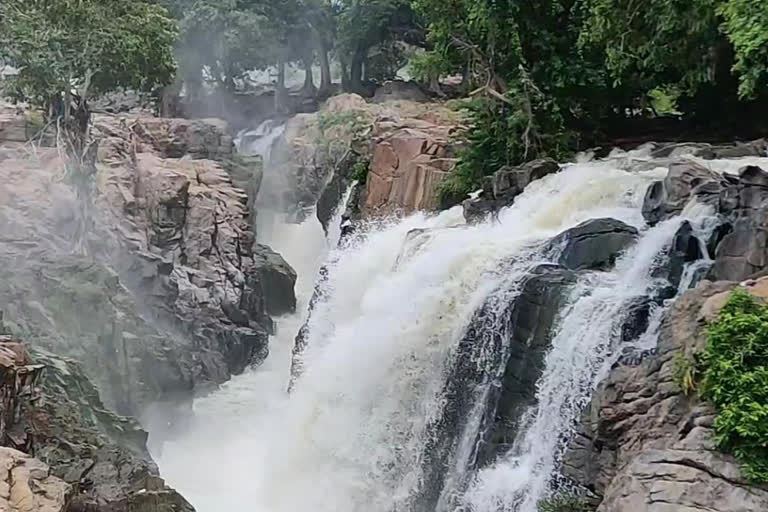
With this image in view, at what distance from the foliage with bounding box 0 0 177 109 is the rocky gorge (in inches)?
73.3

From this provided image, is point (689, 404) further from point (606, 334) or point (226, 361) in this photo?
point (226, 361)

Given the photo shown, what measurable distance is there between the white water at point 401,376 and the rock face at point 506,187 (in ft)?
1.16

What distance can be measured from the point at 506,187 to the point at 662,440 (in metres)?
7.67

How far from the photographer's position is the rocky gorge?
318 inches

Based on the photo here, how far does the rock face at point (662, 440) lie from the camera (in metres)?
6.61

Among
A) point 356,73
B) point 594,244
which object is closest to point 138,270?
point 594,244

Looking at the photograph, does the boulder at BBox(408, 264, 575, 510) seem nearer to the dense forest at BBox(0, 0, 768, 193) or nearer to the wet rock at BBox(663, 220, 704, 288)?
the wet rock at BBox(663, 220, 704, 288)

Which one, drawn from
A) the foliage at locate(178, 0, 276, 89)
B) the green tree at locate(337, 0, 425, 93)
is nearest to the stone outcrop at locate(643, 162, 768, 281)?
the green tree at locate(337, 0, 425, 93)

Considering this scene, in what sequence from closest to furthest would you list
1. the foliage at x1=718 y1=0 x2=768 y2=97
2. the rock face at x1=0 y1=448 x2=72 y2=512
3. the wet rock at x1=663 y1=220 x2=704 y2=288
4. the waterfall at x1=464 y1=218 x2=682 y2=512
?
the rock face at x1=0 y1=448 x2=72 y2=512 → the waterfall at x1=464 y1=218 x2=682 y2=512 → the foliage at x1=718 y1=0 x2=768 y2=97 → the wet rock at x1=663 y1=220 x2=704 y2=288

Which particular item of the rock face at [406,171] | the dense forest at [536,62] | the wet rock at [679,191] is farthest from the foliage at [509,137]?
the wet rock at [679,191]

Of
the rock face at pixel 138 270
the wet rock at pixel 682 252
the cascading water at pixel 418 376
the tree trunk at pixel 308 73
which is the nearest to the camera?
the cascading water at pixel 418 376

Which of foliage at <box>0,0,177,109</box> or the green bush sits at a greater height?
foliage at <box>0,0,177,109</box>

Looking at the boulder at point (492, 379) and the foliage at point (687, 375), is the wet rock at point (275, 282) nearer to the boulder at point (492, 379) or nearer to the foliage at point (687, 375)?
the boulder at point (492, 379)

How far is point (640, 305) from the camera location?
893cm
